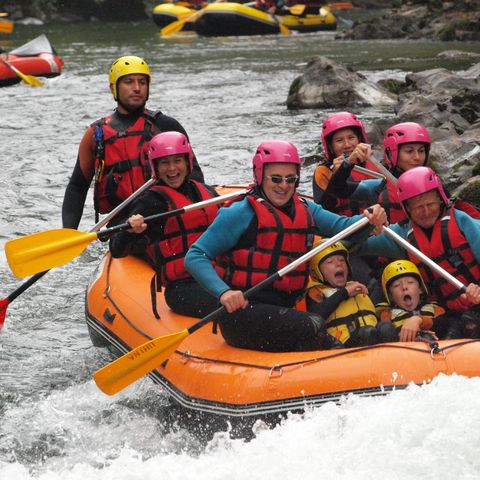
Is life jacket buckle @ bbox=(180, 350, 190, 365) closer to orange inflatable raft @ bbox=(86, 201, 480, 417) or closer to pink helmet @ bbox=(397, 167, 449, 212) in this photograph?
orange inflatable raft @ bbox=(86, 201, 480, 417)

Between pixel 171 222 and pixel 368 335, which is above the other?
pixel 171 222

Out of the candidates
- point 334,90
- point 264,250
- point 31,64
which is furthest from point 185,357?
point 31,64

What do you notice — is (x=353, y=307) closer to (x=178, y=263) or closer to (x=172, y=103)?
(x=178, y=263)

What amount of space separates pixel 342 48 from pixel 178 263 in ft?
54.6

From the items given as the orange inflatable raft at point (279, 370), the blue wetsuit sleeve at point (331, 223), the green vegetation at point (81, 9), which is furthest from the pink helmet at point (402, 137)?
the green vegetation at point (81, 9)

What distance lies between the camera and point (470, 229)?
5.08 metres

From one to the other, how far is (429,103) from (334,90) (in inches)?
107

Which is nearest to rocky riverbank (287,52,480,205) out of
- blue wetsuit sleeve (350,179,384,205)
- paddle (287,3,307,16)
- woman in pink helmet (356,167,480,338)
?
blue wetsuit sleeve (350,179,384,205)

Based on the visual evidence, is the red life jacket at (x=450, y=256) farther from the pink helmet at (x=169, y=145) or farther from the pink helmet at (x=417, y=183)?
the pink helmet at (x=169, y=145)

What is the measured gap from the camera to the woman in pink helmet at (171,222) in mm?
5656

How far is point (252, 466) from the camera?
4.45 metres

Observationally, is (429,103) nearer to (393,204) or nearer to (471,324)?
(393,204)

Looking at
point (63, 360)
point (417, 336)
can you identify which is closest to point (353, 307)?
point (417, 336)

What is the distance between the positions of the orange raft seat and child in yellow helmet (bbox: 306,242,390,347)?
12913mm
